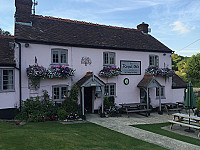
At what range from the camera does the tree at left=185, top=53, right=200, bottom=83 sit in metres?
34.5

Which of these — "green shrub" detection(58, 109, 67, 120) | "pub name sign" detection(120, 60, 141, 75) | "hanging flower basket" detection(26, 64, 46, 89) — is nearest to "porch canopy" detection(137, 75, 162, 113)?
"pub name sign" detection(120, 60, 141, 75)

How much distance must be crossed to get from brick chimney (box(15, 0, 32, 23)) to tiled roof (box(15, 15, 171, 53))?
566mm

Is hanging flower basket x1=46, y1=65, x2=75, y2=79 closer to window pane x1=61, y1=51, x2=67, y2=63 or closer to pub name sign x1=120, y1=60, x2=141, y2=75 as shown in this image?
window pane x1=61, y1=51, x2=67, y2=63

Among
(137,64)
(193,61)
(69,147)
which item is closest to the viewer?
(69,147)

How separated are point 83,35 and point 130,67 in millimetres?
4916

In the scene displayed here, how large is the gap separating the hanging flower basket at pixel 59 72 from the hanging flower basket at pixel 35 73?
40 centimetres

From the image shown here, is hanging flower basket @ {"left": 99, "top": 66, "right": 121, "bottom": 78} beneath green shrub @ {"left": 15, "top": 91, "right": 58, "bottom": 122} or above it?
above

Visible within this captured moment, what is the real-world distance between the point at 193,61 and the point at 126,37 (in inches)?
969

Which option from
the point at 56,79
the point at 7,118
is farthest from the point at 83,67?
the point at 7,118

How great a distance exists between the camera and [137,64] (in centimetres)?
1591

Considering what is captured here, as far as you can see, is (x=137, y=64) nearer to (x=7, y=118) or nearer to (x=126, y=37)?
(x=126, y=37)

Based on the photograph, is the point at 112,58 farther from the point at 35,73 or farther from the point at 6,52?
the point at 6,52

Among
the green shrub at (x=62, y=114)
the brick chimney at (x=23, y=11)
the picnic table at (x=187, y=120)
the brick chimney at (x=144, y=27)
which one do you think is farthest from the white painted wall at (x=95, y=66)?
the picnic table at (x=187, y=120)

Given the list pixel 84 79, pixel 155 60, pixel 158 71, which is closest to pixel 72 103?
pixel 84 79
